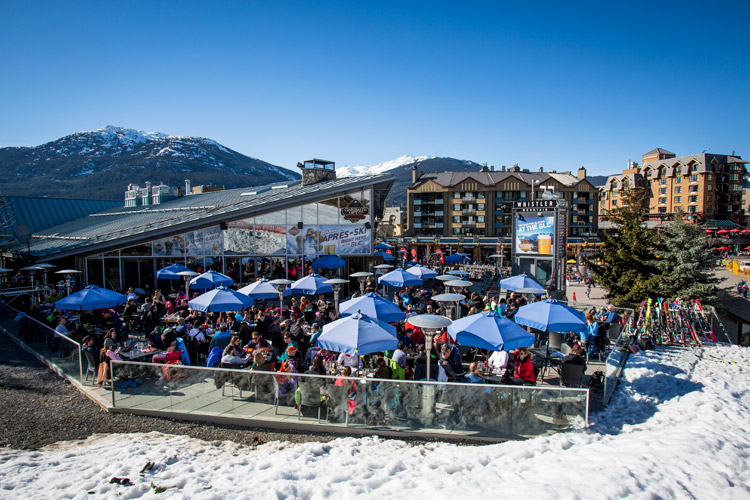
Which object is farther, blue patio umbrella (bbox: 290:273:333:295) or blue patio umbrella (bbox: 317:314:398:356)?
blue patio umbrella (bbox: 290:273:333:295)

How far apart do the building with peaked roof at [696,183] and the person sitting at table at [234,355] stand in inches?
3151

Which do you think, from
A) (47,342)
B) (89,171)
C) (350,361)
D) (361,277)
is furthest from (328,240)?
(89,171)

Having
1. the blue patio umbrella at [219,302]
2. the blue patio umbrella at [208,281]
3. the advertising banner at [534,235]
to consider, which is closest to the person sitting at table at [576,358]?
the blue patio umbrella at [219,302]

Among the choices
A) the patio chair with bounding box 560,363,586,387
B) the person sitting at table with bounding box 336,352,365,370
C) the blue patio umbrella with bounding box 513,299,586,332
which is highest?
the blue patio umbrella with bounding box 513,299,586,332

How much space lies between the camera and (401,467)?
7.12 meters

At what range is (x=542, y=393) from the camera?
751 cm

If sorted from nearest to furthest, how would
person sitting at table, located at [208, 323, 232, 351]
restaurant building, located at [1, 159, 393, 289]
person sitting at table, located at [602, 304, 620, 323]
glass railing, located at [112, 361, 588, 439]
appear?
glass railing, located at [112, 361, 588, 439] < person sitting at table, located at [208, 323, 232, 351] < person sitting at table, located at [602, 304, 620, 323] < restaurant building, located at [1, 159, 393, 289]

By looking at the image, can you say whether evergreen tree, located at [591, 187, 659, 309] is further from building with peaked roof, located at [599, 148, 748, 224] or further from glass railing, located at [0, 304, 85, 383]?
building with peaked roof, located at [599, 148, 748, 224]

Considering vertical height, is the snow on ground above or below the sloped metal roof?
below

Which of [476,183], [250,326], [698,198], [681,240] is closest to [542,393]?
[250,326]

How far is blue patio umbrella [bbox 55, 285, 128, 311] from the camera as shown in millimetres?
12445

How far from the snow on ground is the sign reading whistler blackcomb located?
18540 mm

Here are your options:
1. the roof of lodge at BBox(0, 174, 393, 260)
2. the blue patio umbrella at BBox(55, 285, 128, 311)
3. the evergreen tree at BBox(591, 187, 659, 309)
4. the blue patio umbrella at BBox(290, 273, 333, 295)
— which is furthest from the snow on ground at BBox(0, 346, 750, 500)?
the roof of lodge at BBox(0, 174, 393, 260)

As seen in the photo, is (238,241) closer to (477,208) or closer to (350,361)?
(350,361)
